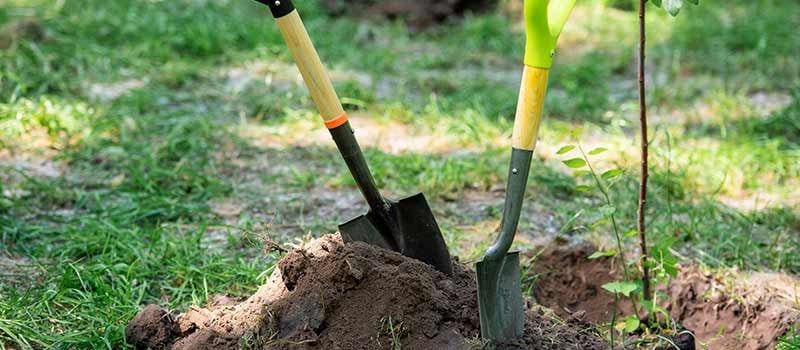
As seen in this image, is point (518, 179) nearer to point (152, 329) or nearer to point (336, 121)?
point (336, 121)

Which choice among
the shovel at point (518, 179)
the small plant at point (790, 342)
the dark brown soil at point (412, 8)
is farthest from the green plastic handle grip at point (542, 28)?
the dark brown soil at point (412, 8)

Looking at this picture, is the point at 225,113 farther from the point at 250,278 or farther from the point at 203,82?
the point at 250,278

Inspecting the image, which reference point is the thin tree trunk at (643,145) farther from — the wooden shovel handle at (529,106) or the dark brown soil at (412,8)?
the dark brown soil at (412,8)

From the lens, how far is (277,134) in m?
4.67

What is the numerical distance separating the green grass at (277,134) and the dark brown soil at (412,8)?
181 mm

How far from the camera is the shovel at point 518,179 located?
7.00ft

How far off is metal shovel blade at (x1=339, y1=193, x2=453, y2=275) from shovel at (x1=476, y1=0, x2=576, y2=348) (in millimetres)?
277

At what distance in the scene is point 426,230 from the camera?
2.55 meters

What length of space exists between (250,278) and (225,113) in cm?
219

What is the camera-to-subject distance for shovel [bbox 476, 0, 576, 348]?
213 cm

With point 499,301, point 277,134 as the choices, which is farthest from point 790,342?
point 277,134

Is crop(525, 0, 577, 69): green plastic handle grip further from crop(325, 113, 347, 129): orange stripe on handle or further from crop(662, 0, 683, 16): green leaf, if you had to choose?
crop(325, 113, 347, 129): orange stripe on handle

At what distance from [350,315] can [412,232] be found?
1.14 ft

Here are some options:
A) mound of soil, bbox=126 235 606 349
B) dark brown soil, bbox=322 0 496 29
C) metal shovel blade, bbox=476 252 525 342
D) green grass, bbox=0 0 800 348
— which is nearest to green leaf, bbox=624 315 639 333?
mound of soil, bbox=126 235 606 349
